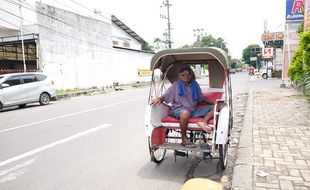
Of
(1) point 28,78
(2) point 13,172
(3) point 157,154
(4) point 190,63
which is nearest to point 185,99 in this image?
(3) point 157,154

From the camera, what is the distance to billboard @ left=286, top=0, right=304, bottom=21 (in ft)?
65.0

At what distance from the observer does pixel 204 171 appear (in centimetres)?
478

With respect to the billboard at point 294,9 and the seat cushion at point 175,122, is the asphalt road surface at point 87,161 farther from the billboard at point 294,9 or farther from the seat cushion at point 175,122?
the billboard at point 294,9

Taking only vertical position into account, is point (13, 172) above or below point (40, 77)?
below

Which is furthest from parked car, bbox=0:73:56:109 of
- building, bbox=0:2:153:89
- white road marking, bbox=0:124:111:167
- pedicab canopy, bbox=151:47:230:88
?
pedicab canopy, bbox=151:47:230:88

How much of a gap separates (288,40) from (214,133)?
17.6m

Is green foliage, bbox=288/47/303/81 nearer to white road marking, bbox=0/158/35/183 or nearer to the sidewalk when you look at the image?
the sidewalk

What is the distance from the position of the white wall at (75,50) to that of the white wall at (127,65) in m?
1.57

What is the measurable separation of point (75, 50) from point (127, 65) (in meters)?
10.0

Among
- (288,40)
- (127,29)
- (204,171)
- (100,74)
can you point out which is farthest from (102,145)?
(127,29)

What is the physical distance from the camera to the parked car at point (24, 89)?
14.2 m

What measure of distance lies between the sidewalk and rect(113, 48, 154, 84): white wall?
26620mm

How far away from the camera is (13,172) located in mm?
4965

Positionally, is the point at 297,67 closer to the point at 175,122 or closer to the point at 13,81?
the point at 175,122
